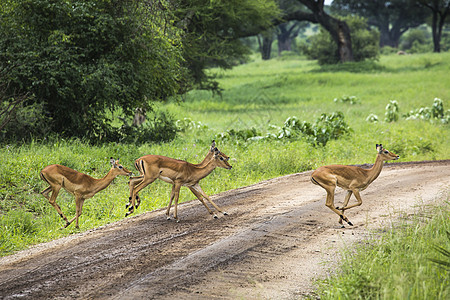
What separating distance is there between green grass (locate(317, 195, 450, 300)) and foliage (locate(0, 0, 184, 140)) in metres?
10.0

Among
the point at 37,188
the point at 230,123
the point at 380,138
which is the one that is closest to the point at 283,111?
the point at 230,123

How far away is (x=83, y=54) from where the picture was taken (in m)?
15.3

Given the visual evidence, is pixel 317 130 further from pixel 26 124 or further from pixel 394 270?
pixel 394 270

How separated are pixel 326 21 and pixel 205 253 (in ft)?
144

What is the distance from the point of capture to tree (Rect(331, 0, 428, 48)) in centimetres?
7744

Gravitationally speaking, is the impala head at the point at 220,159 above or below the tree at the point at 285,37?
below

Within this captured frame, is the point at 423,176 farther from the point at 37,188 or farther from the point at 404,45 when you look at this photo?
the point at 404,45

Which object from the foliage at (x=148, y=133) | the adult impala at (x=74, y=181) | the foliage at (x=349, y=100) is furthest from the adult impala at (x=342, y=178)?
the foliage at (x=349, y=100)

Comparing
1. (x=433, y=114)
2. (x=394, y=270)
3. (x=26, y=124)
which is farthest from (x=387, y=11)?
(x=394, y=270)

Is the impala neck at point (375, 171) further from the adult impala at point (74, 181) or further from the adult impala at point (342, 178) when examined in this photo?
the adult impala at point (74, 181)

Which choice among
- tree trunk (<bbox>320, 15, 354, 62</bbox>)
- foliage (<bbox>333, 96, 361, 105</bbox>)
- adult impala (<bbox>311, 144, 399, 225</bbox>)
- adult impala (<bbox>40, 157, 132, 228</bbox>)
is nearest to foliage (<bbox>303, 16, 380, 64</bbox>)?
tree trunk (<bbox>320, 15, 354, 62</bbox>)

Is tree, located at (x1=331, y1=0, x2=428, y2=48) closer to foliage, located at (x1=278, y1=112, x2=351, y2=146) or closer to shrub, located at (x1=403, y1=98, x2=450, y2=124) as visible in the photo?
shrub, located at (x1=403, y1=98, x2=450, y2=124)

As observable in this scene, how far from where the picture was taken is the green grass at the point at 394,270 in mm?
5555

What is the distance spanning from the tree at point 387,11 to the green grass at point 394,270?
231 feet
